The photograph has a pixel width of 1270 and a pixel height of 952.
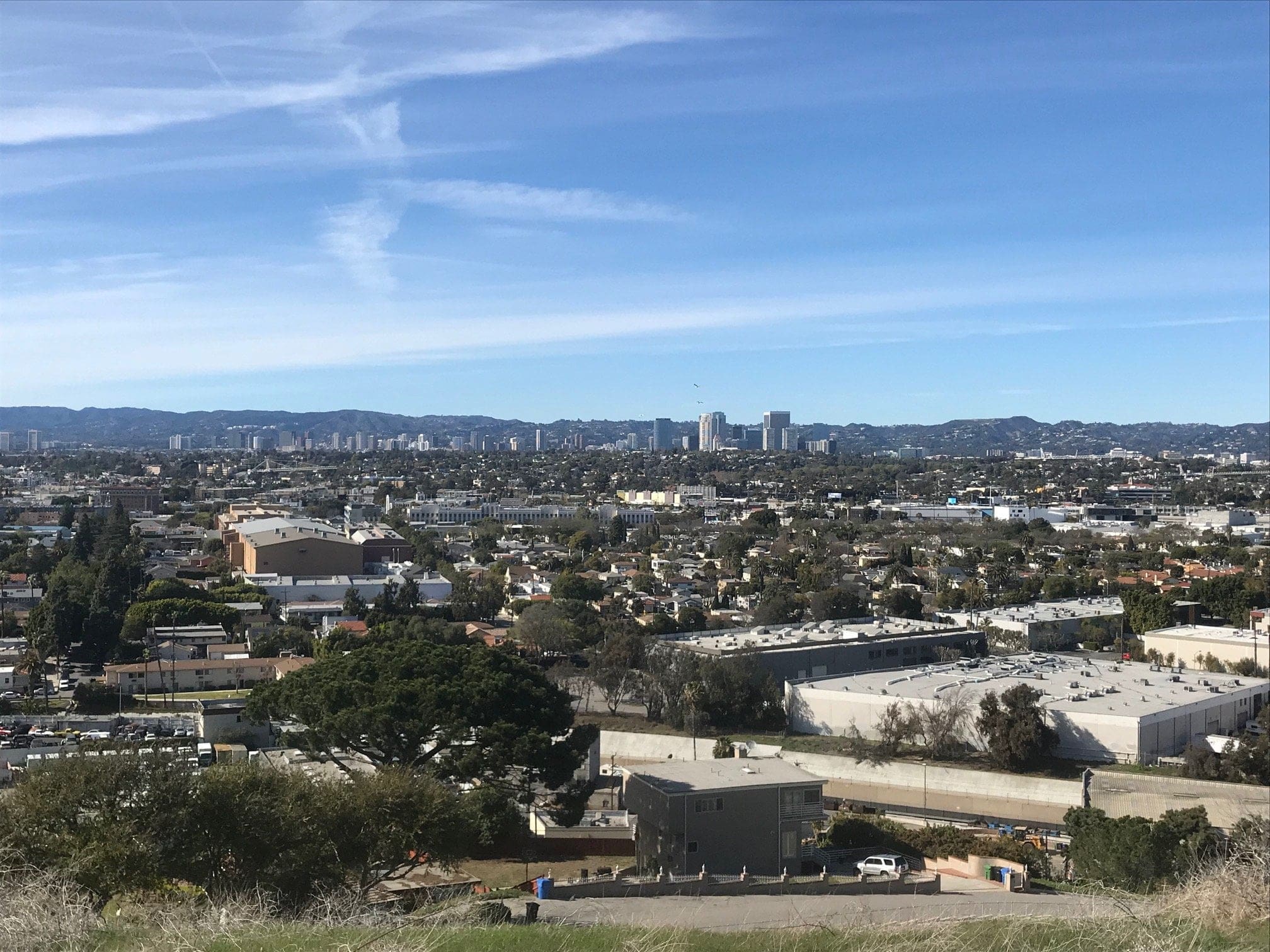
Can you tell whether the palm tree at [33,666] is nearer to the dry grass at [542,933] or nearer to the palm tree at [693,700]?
the palm tree at [693,700]

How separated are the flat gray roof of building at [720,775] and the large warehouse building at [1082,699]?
5.16 m

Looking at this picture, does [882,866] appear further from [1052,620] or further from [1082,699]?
[1052,620]

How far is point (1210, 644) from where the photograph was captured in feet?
71.9

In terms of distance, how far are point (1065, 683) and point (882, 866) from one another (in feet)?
26.1

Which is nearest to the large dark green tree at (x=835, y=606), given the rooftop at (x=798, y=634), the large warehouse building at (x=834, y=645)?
the rooftop at (x=798, y=634)

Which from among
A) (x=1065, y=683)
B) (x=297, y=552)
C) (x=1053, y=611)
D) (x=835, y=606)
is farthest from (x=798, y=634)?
(x=297, y=552)

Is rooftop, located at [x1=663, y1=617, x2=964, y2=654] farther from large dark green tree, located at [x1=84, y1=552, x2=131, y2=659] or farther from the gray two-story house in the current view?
large dark green tree, located at [x1=84, y1=552, x2=131, y2=659]

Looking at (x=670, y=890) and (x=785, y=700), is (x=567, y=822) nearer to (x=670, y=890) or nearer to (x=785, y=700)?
(x=670, y=890)

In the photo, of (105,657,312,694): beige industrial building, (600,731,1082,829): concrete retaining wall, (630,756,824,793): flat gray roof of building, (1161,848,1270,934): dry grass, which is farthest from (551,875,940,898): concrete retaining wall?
(105,657,312,694): beige industrial building

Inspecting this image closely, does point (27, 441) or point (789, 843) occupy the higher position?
point (27, 441)

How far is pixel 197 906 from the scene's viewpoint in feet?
23.4

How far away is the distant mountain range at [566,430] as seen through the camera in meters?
155

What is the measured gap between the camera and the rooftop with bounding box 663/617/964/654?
21047mm

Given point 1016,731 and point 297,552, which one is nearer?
point 1016,731
